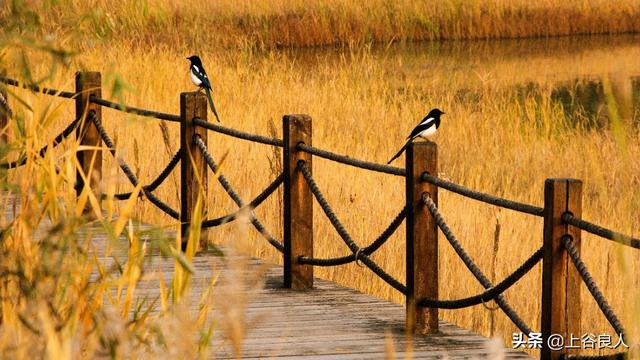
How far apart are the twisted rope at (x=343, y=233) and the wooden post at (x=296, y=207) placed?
69mm

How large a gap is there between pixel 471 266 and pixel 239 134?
2.08 meters

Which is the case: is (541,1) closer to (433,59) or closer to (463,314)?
(433,59)

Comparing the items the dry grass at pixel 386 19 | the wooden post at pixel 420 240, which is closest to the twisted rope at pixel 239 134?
the wooden post at pixel 420 240

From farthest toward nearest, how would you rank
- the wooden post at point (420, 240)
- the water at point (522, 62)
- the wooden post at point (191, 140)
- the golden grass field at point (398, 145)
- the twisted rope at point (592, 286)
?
the water at point (522, 62), the wooden post at point (191, 140), the golden grass field at point (398, 145), the wooden post at point (420, 240), the twisted rope at point (592, 286)

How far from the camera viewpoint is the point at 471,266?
5.58 metres

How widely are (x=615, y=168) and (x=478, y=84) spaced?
775 cm

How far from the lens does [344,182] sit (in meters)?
10.1

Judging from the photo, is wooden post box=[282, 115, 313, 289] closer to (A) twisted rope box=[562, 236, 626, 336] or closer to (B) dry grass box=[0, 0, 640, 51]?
(A) twisted rope box=[562, 236, 626, 336]

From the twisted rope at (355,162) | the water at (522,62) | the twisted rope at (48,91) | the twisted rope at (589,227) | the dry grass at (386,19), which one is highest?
the dry grass at (386,19)

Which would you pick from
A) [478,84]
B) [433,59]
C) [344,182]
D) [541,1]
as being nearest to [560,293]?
[344,182]

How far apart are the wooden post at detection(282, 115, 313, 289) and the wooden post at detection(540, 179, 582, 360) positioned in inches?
78.8

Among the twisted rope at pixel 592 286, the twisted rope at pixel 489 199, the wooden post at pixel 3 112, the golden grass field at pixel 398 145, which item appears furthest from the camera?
the golden grass field at pixel 398 145

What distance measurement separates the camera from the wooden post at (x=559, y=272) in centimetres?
489

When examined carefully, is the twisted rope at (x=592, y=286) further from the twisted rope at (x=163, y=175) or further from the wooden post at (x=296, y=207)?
the twisted rope at (x=163, y=175)
